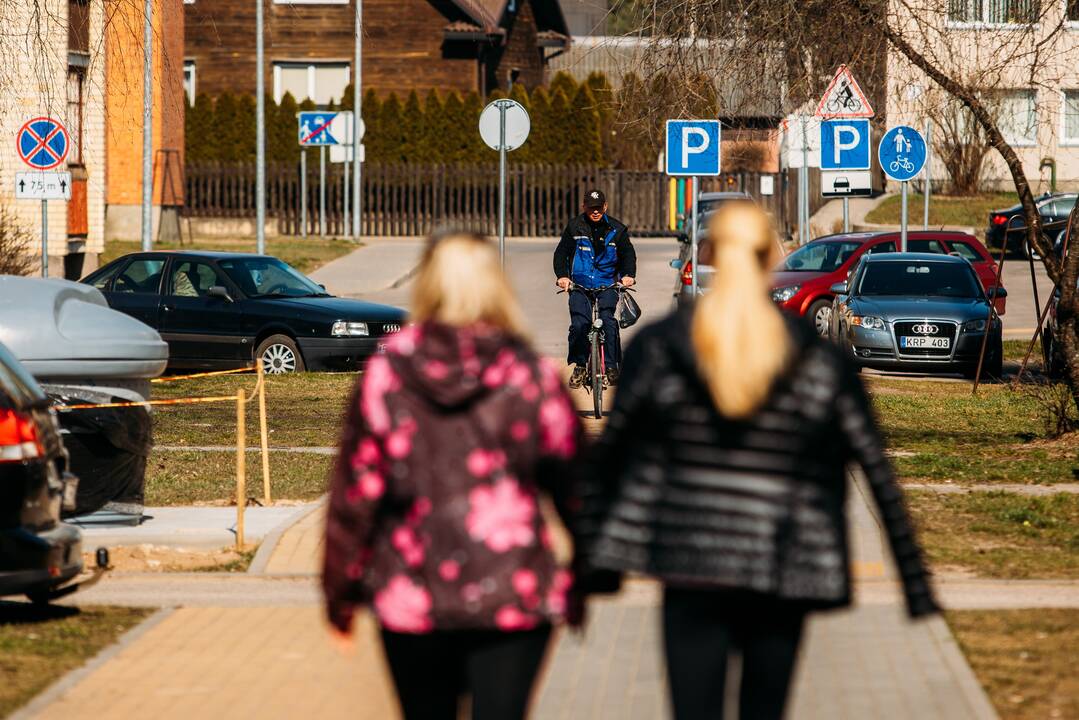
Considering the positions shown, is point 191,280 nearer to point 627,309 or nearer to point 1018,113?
point 627,309

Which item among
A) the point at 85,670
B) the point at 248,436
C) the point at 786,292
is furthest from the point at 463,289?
the point at 786,292

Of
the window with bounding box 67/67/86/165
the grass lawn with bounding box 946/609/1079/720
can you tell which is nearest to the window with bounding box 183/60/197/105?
the window with bounding box 67/67/86/165

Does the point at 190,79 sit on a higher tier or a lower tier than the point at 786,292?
higher

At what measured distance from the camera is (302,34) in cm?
5178

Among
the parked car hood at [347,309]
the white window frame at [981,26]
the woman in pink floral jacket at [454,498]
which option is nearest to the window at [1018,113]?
the white window frame at [981,26]

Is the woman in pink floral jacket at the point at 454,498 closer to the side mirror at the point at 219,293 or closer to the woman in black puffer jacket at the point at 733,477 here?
the woman in black puffer jacket at the point at 733,477

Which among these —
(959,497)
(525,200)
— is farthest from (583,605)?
(525,200)

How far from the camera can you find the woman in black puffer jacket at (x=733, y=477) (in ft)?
13.6

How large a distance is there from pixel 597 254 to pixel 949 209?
31680mm

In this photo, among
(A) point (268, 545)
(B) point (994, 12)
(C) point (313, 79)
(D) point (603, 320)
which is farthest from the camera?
(C) point (313, 79)

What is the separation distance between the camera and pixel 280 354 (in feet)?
63.8

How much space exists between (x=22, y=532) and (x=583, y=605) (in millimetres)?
3898

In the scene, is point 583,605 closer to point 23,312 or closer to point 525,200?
point 23,312

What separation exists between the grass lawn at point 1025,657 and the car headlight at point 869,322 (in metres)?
13.5
